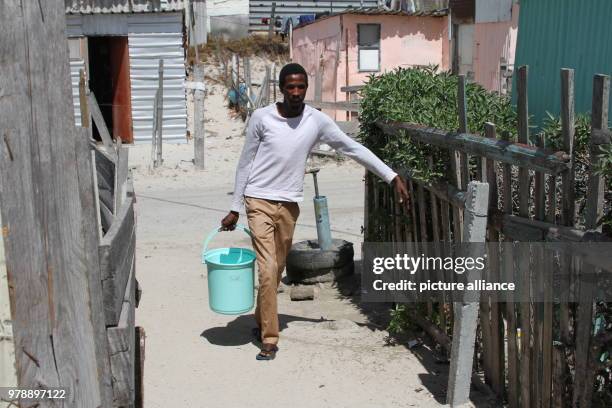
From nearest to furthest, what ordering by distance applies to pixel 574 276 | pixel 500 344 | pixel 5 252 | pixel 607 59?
1. pixel 5 252
2. pixel 574 276
3. pixel 500 344
4. pixel 607 59

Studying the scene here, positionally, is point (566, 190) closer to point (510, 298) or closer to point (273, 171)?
point (510, 298)

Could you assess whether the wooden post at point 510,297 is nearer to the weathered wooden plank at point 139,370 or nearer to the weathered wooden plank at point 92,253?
the weathered wooden plank at point 139,370

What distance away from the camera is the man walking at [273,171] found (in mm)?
4852

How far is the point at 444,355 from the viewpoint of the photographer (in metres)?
4.82

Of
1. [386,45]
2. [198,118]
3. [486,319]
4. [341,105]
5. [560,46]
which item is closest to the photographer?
[486,319]

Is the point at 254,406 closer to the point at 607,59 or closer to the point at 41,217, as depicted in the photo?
the point at 41,217

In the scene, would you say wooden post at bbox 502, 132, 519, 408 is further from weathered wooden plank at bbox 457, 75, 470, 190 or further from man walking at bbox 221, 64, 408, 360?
man walking at bbox 221, 64, 408, 360

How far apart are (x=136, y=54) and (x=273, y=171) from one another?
13646 mm

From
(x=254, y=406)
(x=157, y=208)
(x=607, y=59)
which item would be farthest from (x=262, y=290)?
(x=157, y=208)

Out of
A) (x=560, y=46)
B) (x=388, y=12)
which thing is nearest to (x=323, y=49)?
(x=388, y=12)

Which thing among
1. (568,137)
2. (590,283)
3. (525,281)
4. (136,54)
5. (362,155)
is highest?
(136,54)

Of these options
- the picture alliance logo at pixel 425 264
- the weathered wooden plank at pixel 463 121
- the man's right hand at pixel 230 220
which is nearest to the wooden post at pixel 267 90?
the picture alliance logo at pixel 425 264

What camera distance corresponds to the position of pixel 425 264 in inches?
200

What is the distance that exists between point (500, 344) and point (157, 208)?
7.57 meters
